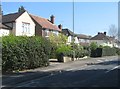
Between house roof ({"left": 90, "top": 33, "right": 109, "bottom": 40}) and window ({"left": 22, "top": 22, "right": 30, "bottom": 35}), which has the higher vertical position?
house roof ({"left": 90, "top": 33, "right": 109, "bottom": 40})

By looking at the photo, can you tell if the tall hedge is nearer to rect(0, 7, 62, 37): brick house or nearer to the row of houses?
the row of houses

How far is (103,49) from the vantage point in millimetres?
62312

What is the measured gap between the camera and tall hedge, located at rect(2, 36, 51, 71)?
918 inches

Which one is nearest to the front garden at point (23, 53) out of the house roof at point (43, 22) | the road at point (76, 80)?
the road at point (76, 80)

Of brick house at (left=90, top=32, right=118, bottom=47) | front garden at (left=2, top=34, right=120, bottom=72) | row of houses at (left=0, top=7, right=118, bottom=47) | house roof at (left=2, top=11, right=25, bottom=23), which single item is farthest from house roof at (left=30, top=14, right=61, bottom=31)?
brick house at (left=90, top=32, right=118, bottom=47)

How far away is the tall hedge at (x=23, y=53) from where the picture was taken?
23.3 metres

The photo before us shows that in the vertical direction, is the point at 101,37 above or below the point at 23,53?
above

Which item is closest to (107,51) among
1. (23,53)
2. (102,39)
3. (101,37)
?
(23,53)

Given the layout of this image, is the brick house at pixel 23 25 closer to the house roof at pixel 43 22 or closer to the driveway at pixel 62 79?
the house roof at pixel 43 22

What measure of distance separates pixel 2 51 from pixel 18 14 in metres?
32.1

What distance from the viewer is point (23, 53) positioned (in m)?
24.8

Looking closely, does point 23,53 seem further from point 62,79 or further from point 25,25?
point 25,25

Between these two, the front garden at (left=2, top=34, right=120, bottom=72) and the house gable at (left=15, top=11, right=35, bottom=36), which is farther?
the house gable at (left=15, top=11, right=35, bottom=36)

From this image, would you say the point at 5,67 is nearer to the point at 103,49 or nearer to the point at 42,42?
the point at 42,42
